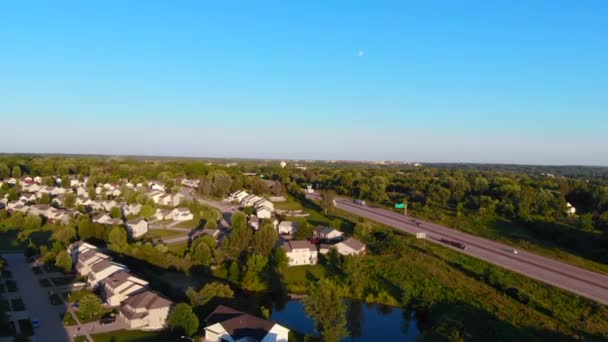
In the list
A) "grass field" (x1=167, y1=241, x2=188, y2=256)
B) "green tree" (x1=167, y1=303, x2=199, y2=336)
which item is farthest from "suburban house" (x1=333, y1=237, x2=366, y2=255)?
"green tree" (x1=167, y1=303, x2=199, y2=336)

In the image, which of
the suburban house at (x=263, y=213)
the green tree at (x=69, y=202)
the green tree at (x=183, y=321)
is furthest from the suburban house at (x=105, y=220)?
the green tree at (x=183, y=321)

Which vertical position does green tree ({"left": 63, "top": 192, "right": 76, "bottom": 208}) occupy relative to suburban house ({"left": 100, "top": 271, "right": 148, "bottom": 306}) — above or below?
above

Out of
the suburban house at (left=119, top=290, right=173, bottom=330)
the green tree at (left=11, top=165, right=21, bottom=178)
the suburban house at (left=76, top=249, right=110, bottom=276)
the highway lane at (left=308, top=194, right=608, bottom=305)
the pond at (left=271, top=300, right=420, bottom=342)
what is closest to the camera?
the suburban house at (left=119, top=290, right=173, bottom=330)

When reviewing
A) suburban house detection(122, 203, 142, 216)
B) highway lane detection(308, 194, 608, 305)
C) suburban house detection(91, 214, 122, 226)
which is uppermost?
suburban house detection(122, 203, 142, 216)

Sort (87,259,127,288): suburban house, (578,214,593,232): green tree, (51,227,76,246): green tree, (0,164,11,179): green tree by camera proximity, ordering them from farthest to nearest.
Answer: (0,164,11,179): green tree
(578,214,593,232): green tree
(51,227,76,246): green tree
(87,259,127,288): suburban house

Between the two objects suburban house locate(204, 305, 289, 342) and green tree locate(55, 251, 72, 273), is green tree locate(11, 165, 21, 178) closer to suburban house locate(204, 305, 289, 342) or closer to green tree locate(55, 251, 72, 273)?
green tree locate(55, 251, 72, 273)

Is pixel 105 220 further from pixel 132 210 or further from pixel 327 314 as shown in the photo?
pixel 327 314

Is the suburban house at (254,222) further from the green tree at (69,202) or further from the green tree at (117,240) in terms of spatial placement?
the green tree at (69,202)

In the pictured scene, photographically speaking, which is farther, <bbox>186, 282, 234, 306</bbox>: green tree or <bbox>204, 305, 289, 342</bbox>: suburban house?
<bbox>186, 282, 234, 306</bbox>: green tree
